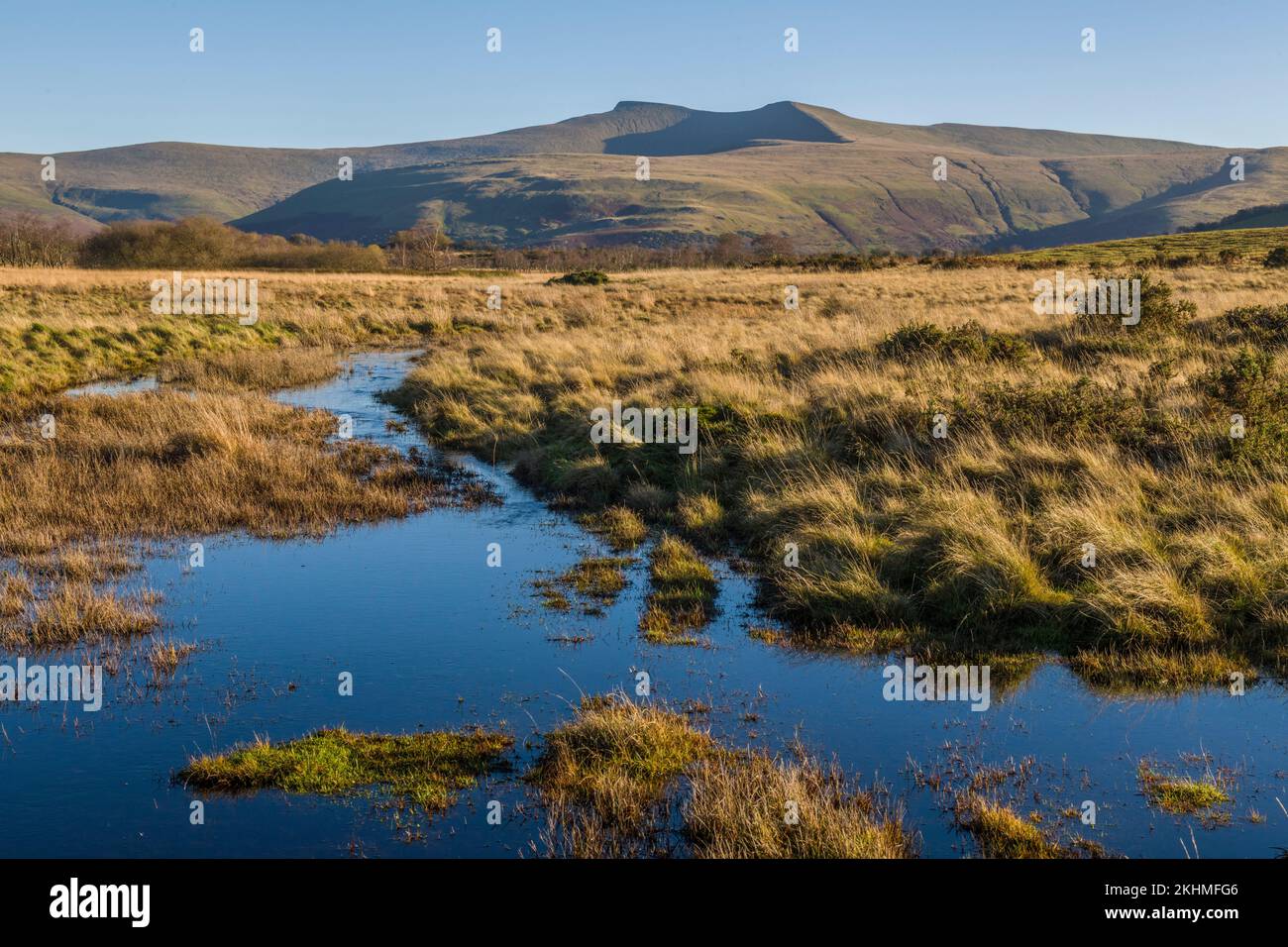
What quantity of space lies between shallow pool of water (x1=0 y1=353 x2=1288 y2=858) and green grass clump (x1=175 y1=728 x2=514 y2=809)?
0.48 ft

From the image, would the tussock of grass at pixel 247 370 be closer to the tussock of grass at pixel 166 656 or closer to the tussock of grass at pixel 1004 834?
the tussock of grass at pixel 166 656

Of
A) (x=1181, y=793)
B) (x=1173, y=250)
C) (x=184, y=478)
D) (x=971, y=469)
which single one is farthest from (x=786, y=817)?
(x=1173, y=250)

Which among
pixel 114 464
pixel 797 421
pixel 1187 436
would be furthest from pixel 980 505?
pixel 114 464

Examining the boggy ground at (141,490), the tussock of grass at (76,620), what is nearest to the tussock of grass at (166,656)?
the boggy ground at (141,490)

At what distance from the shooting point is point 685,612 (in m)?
9.16

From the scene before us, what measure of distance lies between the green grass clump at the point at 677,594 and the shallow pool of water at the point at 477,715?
18cm

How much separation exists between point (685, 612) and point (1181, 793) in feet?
14.1

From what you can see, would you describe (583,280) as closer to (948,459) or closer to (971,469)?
(948,459)

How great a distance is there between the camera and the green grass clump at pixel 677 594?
8828 mm

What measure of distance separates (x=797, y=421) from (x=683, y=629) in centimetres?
607

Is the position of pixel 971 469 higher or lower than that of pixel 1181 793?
higher

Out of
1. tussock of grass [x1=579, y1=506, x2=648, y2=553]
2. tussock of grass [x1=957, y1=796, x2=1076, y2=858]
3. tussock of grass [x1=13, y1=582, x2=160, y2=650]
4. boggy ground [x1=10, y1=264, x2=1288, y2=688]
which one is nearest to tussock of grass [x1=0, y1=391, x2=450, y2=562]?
boggy ground [x1=10, y1=264, x2=1288, y2=688]

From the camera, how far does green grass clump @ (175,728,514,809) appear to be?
5.99m

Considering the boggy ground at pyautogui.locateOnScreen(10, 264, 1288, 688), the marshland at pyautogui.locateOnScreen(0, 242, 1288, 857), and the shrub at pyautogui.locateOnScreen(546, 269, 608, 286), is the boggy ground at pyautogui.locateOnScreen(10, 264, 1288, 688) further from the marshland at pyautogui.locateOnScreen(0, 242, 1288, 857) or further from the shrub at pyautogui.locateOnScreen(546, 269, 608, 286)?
the shrub at pyautogui.locateOnScreen(546, 269, 608, 286)
